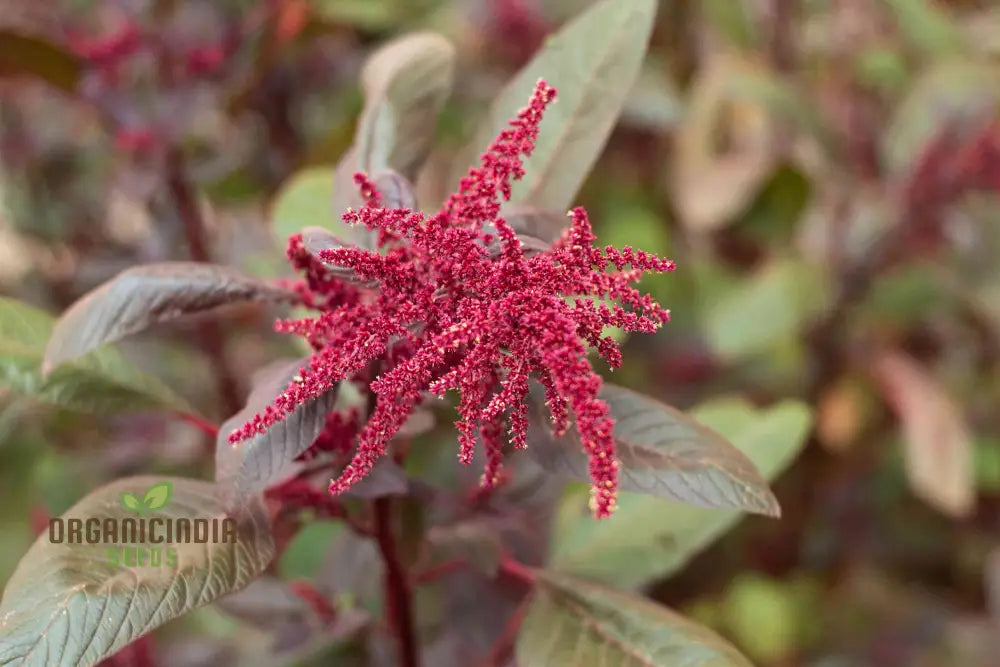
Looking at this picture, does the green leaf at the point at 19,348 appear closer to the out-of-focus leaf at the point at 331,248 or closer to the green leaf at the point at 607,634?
the out-of-focus leaf at the point at 331,248

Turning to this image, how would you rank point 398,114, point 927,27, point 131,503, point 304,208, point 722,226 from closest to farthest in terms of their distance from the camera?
point 131,503
point 398,114
point 304,208
point 927,27
point 722,226

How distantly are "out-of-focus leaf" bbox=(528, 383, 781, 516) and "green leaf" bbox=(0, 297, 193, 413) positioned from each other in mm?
340

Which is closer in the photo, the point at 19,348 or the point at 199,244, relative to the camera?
the point at 19,348

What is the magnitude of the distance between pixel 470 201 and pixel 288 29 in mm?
845

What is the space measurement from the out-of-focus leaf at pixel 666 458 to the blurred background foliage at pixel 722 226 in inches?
14.7

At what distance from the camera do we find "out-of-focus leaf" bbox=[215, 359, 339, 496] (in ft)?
1.74

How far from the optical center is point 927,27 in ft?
4.28

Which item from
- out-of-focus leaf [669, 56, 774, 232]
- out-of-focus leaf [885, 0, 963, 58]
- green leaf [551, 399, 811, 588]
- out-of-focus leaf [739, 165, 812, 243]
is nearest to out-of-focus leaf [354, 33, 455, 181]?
green leaf [551, 399, 811, 588]

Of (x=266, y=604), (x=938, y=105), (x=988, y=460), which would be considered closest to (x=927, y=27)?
(x=938, y=105)

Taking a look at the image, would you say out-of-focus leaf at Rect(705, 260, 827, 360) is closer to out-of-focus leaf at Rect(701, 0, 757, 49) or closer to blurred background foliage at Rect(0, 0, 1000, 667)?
blurred background foliage at Rect(0, 0, 1000, 667)

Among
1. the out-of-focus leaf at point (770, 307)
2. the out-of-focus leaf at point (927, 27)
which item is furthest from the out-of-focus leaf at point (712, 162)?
the out-of-focus leaf at point (927, 27)

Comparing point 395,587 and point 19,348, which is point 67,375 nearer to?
point 19,348

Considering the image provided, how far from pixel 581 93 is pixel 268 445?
342 mm

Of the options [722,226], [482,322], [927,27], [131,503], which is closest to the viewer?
[482,322]
